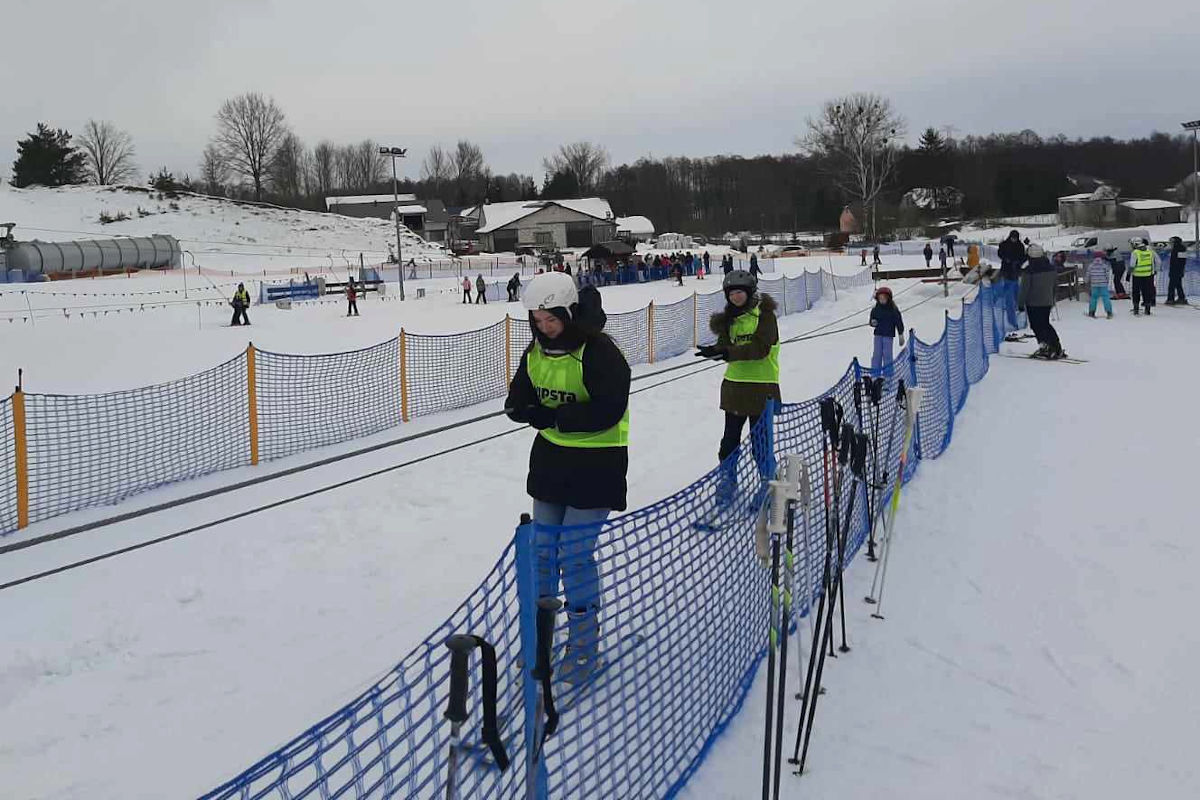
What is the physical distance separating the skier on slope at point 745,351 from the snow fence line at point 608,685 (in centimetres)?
53

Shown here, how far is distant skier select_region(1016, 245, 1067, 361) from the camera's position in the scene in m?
15.0

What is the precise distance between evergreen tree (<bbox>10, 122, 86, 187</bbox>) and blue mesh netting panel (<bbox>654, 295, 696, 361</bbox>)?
289 feet

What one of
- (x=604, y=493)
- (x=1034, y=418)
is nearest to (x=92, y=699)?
(x=604, y=493)

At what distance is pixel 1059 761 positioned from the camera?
376 centimetres

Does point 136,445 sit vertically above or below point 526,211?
below

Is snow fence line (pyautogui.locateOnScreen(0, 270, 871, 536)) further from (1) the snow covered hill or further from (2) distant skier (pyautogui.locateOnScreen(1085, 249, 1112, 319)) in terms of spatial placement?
(1) the snow covered hill

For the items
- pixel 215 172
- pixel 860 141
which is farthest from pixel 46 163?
pixel 860 141

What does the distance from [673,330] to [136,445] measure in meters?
11.9

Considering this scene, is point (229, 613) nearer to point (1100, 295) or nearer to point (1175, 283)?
point (1100, 295)

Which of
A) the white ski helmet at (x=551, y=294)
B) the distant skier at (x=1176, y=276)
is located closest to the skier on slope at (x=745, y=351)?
the white ski helmet at (x=551, y=294)

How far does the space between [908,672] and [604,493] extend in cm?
173

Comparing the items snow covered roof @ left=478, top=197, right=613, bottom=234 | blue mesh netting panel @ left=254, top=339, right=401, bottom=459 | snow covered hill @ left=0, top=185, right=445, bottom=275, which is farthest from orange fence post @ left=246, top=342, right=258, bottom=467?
snow covered roof @ left=478, top=197, right=613, bottom=234

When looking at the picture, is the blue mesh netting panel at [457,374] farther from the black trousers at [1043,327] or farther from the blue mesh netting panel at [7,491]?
the black trousers at [1043,327]

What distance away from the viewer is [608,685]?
364 cm
